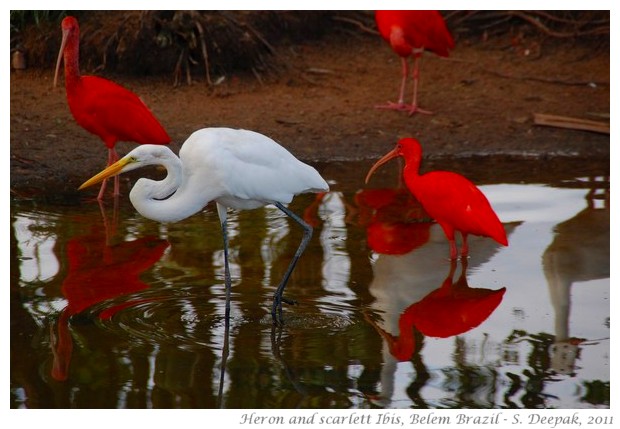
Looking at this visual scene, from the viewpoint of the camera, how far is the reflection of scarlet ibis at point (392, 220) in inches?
267

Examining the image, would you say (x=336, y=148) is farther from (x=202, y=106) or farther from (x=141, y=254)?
(x=141, y=254)

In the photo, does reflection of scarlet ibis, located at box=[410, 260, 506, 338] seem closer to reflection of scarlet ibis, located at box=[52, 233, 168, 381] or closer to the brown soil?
reflection of scarlet ibis, located at box=[52, 233, 168, 381]

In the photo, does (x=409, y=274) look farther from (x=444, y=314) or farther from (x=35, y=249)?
(x=35, y=249)

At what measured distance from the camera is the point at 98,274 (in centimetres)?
605

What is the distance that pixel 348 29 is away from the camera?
12.3m

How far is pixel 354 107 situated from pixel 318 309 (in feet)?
15.8

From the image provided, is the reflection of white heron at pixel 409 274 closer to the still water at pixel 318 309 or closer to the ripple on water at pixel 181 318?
the still water at pixel 318 309

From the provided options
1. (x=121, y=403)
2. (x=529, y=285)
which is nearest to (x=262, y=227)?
(x=529, y=285)

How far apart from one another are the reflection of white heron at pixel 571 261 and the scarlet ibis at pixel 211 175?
1395 millimetres

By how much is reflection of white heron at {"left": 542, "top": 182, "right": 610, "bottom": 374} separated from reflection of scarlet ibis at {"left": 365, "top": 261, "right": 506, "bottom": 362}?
36cm

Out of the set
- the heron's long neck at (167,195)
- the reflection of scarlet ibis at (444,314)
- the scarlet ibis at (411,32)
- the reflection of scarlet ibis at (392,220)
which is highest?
the scarlet ibis at (411,32)

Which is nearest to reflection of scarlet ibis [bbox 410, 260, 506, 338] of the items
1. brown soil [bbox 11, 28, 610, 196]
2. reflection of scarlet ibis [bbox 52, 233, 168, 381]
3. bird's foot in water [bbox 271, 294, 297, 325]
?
bird's foot in water [bbox 271, 294, 297, 325]

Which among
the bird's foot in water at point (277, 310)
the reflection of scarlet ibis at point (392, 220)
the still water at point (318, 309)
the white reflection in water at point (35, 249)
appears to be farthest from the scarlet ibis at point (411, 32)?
the bird's foot in water at point (277, 310)

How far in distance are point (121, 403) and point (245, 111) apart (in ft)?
18.6
